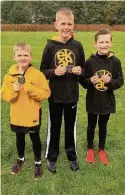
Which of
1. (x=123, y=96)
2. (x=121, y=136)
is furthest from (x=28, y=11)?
(x=121, y=136)

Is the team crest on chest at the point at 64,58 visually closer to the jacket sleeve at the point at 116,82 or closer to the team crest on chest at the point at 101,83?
the team crest on chest at the point at 101,83

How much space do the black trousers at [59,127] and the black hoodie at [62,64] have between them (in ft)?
0.42

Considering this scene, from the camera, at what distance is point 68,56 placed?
389 centimetres

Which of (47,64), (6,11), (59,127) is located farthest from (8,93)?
(6,11)

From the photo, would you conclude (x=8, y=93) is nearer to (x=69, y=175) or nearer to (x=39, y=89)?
(x=39, y=89)

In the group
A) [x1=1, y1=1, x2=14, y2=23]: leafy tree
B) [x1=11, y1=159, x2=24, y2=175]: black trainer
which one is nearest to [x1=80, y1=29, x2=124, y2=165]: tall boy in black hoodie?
[x1=11, y1=159, x2=24, y2=175]: black trainer

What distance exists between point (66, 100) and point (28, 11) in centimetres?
3395

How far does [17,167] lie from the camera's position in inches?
169

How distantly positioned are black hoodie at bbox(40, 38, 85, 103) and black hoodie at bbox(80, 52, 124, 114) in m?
0.24

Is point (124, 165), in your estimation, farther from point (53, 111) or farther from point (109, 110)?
point (53, 111)

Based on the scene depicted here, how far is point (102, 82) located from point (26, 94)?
0.94 m

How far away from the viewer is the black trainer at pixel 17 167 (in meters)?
4.25

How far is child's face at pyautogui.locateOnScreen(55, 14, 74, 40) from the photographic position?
3.79 m

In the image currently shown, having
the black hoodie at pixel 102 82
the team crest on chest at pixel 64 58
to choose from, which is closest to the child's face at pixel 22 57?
the team crest on chest at pixel 64 58
